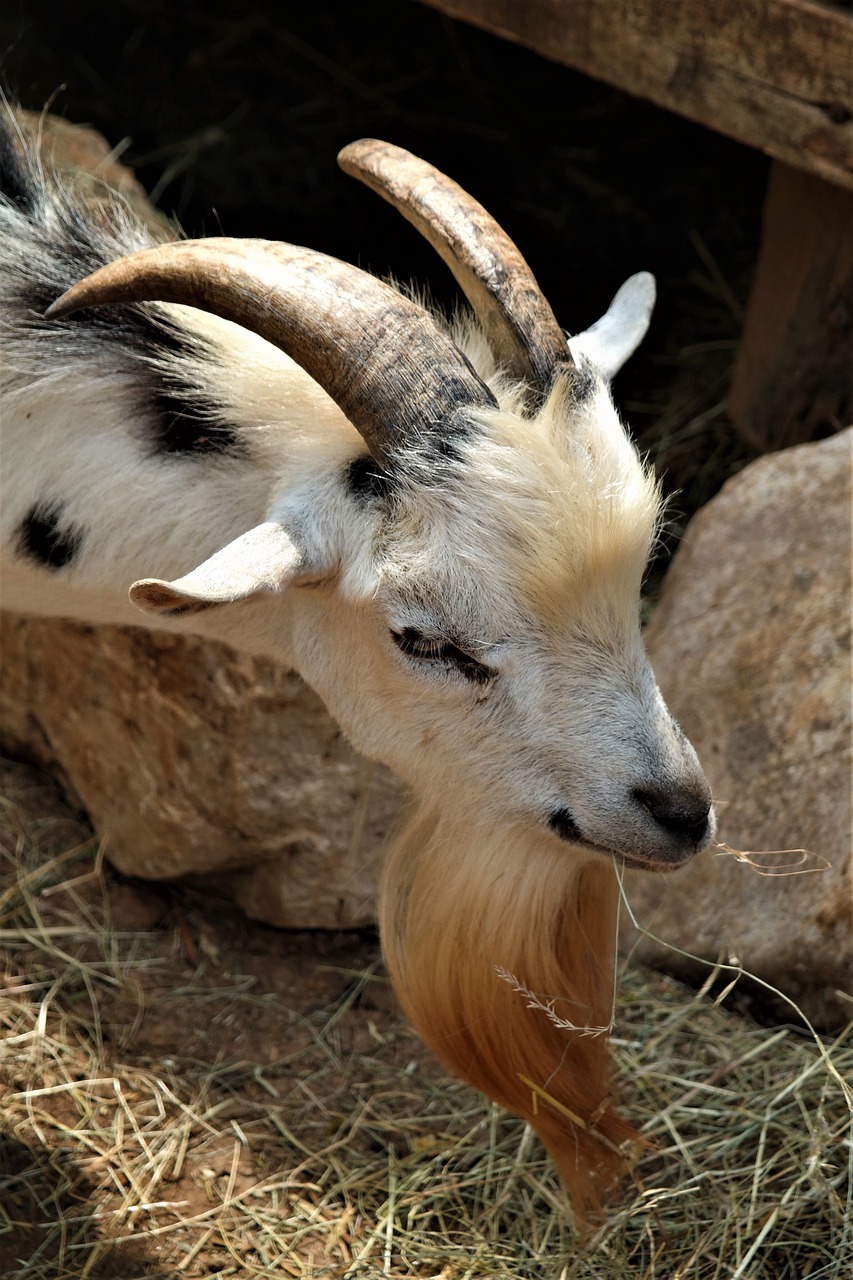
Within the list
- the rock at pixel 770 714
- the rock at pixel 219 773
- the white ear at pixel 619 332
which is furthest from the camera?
the rock at pixel 219 773

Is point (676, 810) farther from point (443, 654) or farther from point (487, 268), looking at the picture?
point (487, 268)

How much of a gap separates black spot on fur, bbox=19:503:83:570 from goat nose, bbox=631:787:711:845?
1.38 metres

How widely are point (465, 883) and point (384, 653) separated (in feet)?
2.06

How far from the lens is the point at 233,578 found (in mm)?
2430

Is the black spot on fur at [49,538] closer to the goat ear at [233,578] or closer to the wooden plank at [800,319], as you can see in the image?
the goat ear at [233,578]

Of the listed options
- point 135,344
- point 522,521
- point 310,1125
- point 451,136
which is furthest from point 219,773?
point 451,136

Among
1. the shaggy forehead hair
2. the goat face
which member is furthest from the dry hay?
the shaggy forehead hair

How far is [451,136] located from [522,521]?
483cm

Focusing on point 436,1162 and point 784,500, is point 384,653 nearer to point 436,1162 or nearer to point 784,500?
point 436,1162

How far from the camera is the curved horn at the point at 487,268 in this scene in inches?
112

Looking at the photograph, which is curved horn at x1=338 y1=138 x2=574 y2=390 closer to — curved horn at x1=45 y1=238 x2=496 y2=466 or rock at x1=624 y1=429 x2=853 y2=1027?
curved horn at x1=45 y1=238 x2=496 y2=466

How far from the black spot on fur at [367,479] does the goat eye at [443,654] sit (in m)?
0.28

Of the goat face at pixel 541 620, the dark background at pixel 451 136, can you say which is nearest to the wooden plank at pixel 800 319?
the dark background at pixel 451 136

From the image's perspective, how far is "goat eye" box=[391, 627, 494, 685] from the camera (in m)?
2.69
